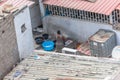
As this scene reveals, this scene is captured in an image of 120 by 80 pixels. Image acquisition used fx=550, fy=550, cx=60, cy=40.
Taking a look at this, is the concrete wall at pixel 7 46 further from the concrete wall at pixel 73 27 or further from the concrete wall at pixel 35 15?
the concrete wall at pixel 35 15

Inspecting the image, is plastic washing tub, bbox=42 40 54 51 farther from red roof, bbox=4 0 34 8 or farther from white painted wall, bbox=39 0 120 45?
red roof, bbox=4 0 34 8

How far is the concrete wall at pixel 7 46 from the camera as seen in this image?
29141 mm

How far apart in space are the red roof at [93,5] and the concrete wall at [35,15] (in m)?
2.32

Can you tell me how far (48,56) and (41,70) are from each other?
1.73 m

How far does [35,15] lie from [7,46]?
11349mm

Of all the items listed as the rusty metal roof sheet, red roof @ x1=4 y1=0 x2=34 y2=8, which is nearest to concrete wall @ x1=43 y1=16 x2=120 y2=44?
red roof @ x1=4 y1=0 x2=34 y2=8

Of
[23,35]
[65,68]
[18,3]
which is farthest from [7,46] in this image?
[18,3]

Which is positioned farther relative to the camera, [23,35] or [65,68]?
[23,35]

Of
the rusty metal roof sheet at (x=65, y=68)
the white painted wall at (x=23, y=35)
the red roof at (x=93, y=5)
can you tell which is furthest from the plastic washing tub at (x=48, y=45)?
the rusty metal roof sheet at (x=65, y=68)

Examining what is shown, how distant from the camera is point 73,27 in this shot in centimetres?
3862

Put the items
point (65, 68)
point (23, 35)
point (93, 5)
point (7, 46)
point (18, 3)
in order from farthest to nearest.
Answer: point (93, 5) < point (18, 3) < point (23, 35) < point (7, 46) < point (65, 68)

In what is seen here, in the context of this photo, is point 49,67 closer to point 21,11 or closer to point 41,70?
point 41,70

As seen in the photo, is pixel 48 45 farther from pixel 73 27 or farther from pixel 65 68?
pixel 65 68

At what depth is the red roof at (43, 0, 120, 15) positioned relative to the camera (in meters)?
35.9
